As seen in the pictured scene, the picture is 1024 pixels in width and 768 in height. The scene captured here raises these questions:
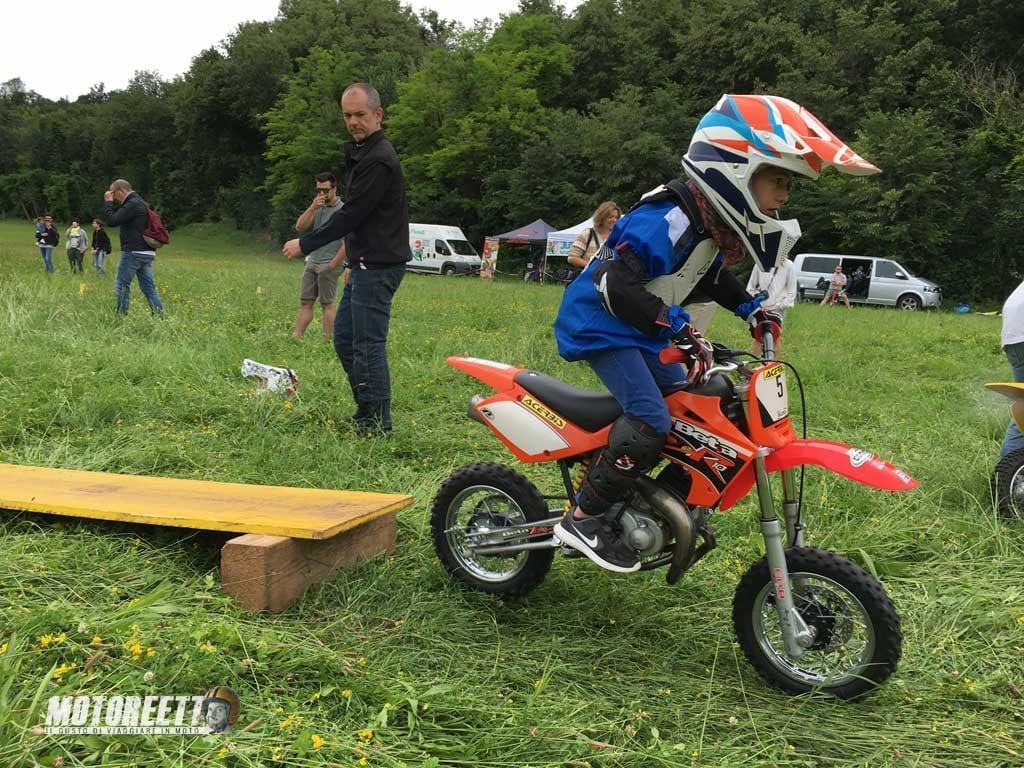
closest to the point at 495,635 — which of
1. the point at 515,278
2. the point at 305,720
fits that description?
the point at 305,720

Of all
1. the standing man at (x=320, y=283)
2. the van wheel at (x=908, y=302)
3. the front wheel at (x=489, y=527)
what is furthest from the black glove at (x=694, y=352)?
the van wheel at (x=908, y=302)

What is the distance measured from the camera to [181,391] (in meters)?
6.04

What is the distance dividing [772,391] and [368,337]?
303cm

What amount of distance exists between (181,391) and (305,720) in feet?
14.1

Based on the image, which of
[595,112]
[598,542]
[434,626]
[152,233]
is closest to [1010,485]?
[598,542]

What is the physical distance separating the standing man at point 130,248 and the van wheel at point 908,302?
21.9m

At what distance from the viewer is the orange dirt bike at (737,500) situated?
2713 mm

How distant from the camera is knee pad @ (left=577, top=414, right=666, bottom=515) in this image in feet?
9.53

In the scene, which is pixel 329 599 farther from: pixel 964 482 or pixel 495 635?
pixel 964 482

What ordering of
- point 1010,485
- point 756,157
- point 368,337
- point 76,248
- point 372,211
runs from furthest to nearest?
point 76,248 < point 368,337 < point 372,211 < point 1010,485 < point 756,157

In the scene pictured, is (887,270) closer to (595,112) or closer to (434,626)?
(595,112)

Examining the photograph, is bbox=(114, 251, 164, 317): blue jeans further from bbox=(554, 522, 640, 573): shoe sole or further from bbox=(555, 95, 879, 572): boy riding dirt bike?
bbox=(555, 95, 879, 572): boy riding dirt bike

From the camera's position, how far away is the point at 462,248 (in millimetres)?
36656

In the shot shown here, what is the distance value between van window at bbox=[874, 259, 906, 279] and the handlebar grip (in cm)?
2494
